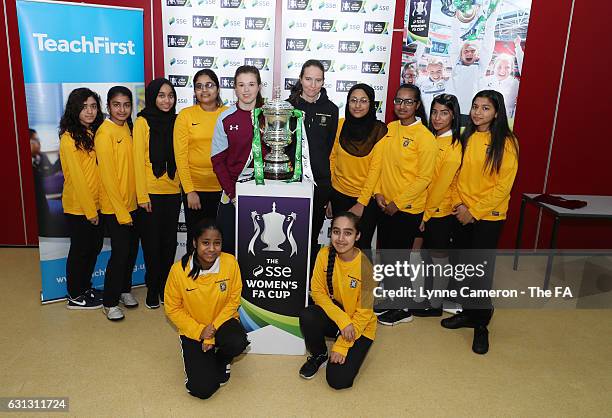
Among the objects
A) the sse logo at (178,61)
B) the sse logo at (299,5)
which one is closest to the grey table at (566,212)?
the sse logo at (299,5)

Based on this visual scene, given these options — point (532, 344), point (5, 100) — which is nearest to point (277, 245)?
point (532, 344)

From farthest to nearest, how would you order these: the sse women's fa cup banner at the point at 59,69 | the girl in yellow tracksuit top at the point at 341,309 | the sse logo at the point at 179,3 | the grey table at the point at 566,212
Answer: the sse logo at the point at 179,3 < the grey table at the point at 566,212 < the sse women's fa cup banner at the point at 59,69 < the girl in yellow tracksuit top at the point at 341,309

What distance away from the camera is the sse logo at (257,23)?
4.10m

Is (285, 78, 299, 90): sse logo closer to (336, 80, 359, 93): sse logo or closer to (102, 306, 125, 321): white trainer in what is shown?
(336, 80, 359, 93): sse logo

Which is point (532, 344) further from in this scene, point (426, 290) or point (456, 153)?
point (456, 153)

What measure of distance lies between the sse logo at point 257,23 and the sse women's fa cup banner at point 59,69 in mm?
963

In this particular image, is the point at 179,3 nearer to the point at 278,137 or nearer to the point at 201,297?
the point at 278,137

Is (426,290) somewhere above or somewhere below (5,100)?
below

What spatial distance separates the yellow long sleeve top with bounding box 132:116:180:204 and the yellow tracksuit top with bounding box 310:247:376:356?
1.20 m

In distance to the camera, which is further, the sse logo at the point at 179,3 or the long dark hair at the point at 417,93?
the sse logo at the point at 179,3

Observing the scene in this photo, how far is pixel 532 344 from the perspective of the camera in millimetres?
3232

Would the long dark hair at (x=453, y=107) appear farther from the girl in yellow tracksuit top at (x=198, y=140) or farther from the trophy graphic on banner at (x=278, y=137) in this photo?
the girl in yellow tracksuit top at (x=198, y=140)

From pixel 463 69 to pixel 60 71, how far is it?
3074 mm

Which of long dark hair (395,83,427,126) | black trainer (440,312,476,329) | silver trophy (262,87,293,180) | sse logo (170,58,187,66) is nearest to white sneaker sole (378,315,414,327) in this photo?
black trainer (440,312,476,329)
